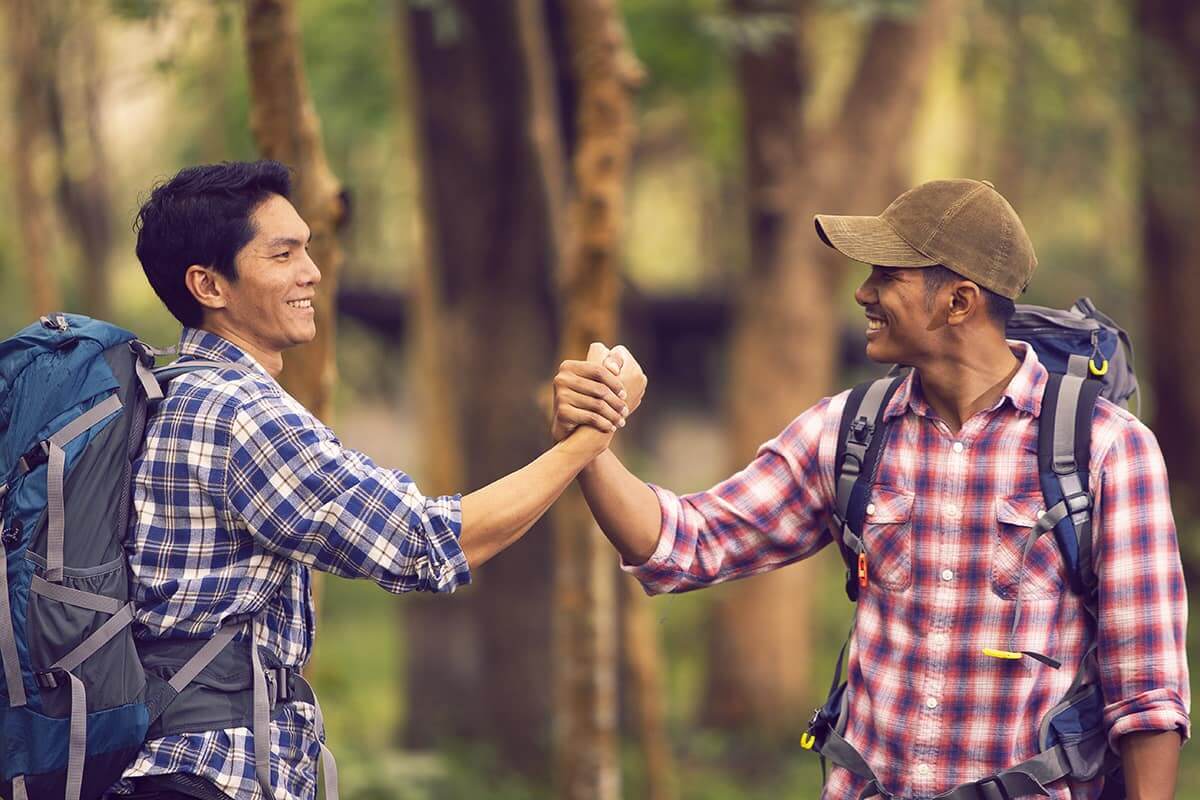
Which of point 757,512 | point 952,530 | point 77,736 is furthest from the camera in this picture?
point 757,512

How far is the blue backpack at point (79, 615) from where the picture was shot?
2611 millimetres

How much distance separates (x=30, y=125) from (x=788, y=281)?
16.9ft

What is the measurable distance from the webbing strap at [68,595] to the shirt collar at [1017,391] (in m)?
1.58

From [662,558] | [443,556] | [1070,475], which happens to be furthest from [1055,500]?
[443,556]

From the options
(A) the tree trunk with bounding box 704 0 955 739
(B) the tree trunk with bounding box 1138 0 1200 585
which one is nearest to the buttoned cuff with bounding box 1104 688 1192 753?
(A) the tree trunk with bounding box 704 0 955 739

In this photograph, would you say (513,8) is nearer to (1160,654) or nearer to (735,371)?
(735,371)

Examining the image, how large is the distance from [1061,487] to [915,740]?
56 centimetres

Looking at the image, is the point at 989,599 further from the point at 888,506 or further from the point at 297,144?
the point at 297,144

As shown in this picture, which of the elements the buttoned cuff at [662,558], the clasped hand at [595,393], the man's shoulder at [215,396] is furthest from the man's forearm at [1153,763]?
the man's shoulder at [215,396]

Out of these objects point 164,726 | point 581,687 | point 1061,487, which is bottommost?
point 581,687

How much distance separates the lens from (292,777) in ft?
9.30

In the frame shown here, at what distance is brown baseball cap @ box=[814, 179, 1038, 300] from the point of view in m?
3.12

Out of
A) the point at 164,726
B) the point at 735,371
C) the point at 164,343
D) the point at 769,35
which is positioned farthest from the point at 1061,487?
the point at 164,343

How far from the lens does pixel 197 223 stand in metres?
2.87
